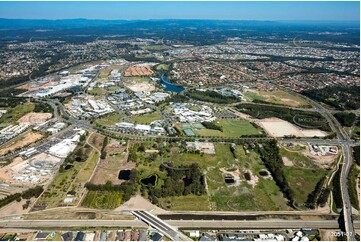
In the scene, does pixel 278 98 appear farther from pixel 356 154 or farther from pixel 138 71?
pixel 138 71

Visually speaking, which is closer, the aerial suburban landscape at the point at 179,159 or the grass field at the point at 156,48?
the aerial suburban landscape at the point at 179,159

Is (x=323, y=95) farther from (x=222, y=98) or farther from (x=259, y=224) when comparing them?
(x=259, y=224)

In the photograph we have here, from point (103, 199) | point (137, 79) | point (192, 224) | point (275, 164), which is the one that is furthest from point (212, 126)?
point (137, 79)

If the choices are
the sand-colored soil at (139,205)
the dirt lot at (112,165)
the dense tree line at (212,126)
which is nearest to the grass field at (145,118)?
the dense tree line at (212,126)

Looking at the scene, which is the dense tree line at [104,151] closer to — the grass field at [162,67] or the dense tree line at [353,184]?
the dense tree line at [353,184]

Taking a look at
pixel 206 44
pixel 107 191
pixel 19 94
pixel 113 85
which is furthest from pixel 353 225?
pixel 206 44

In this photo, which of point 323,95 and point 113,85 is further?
point 113,85
